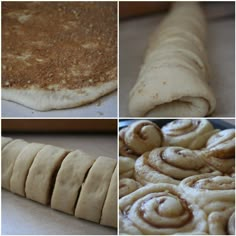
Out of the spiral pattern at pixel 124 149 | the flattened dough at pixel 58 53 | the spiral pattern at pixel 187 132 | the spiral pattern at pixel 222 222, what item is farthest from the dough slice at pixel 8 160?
the spiral pattern at pixel 222 222

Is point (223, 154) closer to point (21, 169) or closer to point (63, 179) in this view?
point (63, 179)

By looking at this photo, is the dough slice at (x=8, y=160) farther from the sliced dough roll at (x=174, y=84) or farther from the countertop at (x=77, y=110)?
the sliced dough roll at (x=174, y=84)

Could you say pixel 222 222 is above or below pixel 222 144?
below

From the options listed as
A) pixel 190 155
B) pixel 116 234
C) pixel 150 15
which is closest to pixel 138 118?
pixel 190 155

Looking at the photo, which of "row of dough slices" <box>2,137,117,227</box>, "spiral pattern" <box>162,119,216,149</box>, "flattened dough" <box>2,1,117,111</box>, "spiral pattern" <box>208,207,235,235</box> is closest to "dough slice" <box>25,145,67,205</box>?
"row of dough slices" <box>2,137,117,227</box>

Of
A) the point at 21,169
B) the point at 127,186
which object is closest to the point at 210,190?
the point at 127,186

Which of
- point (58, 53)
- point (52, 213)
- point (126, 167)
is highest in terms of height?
point (58, 53)
